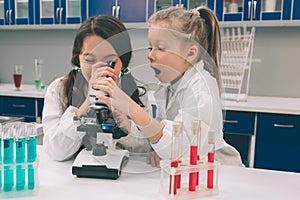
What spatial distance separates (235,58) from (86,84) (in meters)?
1.76

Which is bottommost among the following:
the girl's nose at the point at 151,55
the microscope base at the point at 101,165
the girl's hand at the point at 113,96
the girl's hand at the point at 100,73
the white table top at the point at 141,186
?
the white table top at the point at 141,186

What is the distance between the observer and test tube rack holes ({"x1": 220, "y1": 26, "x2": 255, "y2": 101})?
2.55 m

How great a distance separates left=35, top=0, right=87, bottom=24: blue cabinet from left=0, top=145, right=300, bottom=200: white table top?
Result: 7.16ft

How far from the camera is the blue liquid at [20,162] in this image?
2.87 ft

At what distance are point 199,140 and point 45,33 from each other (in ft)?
9.58

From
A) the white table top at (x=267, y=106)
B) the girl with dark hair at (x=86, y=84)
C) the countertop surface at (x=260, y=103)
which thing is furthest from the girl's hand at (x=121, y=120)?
the white table top at (x=267, y=106)

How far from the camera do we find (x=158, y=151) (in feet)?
3.23

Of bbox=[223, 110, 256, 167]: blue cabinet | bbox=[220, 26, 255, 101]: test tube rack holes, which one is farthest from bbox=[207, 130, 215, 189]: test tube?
bbox=[220, 26, 255, 101]: test tube rack holes

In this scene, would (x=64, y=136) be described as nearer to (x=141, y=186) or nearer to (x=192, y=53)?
(x=141, y=186)

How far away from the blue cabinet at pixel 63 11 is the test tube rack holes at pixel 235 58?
1.28m

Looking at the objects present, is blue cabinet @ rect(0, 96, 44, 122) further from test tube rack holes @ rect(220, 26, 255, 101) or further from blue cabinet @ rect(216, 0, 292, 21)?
blue cabinet @ rect(216, 0, 292, 21)

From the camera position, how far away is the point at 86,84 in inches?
40.3

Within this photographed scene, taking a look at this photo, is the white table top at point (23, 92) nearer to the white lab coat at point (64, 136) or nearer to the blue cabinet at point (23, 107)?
the blue cabinet at point (23, 107)

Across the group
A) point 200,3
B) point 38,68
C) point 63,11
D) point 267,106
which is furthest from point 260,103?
point 38,68
